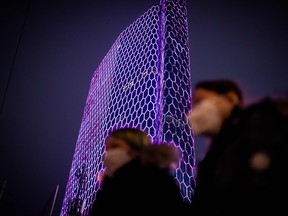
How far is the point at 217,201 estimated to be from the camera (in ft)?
2.12

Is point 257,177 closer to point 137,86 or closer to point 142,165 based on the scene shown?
point 142,165

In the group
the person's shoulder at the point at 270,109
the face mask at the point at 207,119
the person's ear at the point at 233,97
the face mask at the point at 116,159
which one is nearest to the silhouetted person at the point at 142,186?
the face mask at the point at 116,159

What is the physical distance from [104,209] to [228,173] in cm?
50

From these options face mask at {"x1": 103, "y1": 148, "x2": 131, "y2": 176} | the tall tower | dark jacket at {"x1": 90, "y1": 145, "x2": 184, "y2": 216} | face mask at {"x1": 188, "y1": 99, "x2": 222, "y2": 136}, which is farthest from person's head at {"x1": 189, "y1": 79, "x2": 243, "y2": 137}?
the tall tower

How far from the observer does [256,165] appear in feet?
1.77

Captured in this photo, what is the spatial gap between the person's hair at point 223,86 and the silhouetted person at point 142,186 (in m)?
0.28

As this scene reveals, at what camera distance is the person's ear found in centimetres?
81

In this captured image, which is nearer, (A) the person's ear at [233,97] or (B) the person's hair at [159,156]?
(A) the person's ear at [233,97]

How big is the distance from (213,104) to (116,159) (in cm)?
47

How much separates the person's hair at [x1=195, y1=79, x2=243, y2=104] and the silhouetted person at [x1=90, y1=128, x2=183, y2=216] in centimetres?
28

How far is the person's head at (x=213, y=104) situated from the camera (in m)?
0.79

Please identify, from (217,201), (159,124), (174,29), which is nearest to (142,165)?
(217,201)

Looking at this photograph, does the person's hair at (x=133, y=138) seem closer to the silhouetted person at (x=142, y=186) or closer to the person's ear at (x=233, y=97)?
the silhouetted person at (x=142, y=186)

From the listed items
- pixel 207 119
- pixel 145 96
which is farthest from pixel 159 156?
pixel 145 96
